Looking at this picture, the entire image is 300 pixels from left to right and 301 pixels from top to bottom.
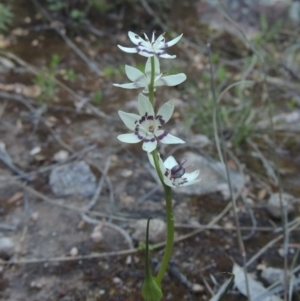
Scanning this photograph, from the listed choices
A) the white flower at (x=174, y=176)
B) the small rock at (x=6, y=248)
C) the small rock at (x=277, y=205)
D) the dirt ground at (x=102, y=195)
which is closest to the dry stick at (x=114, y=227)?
the dirt ground at (x=102, y=195)

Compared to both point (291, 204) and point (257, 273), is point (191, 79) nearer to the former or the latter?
point (291, 204)

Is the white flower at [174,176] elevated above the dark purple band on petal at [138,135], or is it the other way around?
the dark purple band on petal at [138,135]

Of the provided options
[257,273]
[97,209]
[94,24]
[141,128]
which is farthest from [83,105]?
[141,128]

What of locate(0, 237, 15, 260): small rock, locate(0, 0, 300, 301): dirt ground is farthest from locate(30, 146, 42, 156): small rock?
locate(0, 237, 15, 260): small rock

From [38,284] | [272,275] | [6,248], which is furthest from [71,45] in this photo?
[272,275]

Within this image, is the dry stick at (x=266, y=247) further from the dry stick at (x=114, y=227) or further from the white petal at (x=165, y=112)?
the white petal at (x=165, y=112)

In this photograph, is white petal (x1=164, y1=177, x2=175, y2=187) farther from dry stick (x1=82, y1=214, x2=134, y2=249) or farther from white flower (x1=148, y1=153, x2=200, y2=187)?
dry stick (x1=82, y1=214, x2=134, y2=249)

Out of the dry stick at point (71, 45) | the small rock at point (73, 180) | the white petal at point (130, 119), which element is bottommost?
the dry stick at point (71, 45)
